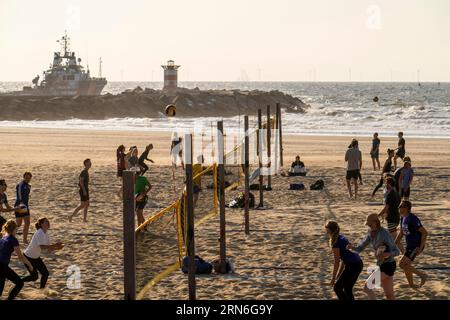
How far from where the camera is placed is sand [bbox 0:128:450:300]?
10.2 metres

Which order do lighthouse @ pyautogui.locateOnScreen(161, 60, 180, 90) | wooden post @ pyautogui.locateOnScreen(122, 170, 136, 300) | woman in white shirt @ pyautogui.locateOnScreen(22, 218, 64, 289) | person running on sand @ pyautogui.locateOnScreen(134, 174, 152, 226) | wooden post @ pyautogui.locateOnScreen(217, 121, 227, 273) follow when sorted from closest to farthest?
wooden post @ pyautogui.locateOnScreen(122, 170, 136, 300), woman in white shirt @ pyautogui.locateOnScreen(22, 218, 64, 289), wooden post @ pyautogui.locateOnScreen(217, 121, 227, 273), person running on sand @ pyautogui.locateOnScreen(134, 174, 152, 226), lighthouse @ pyautogui.locateOnScreen(161, 60, 180, 90)

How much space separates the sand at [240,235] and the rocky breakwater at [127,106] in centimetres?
4805

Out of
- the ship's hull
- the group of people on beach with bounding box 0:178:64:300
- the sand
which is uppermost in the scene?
the ship's hull

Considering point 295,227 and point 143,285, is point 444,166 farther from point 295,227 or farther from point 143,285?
point 143,285

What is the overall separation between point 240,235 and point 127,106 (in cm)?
6727

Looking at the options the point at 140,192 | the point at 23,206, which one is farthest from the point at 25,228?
the point at 140,192

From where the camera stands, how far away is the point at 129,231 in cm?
681

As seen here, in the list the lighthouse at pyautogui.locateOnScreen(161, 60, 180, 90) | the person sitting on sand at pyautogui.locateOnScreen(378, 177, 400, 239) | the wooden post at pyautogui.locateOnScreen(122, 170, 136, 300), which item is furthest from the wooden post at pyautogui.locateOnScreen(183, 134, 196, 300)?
the lighthouse at pyautogui.locateOnScreen(161, 60, 180, 90)

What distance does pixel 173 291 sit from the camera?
10.4 m

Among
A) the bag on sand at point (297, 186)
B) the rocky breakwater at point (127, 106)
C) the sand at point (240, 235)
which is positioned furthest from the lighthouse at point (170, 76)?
the bag on sand at point (297, 186)

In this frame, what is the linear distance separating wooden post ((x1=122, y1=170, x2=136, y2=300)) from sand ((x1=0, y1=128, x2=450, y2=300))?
155 cm

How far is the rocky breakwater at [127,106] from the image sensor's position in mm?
75375

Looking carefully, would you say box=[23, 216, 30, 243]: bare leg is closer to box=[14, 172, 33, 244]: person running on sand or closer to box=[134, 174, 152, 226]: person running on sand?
box=[14, 172, 33, 244]: person running on sand

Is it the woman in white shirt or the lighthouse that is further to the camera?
the lighthouse
